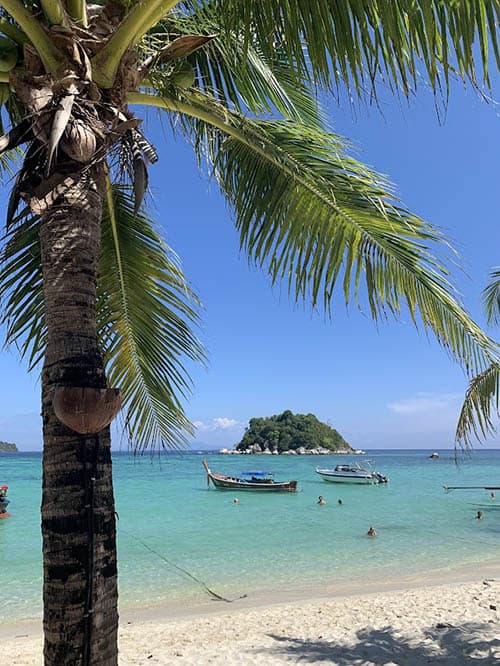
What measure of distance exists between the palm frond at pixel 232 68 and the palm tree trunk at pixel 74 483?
4.75 ft

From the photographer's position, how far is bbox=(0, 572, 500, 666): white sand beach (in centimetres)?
624

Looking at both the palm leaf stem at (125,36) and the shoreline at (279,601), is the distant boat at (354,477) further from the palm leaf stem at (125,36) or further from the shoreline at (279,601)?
the palm leaf stem at (125,36)

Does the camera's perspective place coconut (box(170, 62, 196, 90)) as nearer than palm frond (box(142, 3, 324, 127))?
Yes

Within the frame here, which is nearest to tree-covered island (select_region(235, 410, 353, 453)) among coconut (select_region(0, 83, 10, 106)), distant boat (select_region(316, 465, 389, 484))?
distant boat (select_region(316, 465, 389, 484))

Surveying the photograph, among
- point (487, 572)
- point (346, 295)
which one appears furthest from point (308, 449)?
point (346, 295)

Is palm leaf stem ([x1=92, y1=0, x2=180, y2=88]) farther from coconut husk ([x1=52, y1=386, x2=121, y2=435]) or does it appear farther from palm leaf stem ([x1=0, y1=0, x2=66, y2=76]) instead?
coconut husk ([x1=52, y1=386, x2=121, y2=435])

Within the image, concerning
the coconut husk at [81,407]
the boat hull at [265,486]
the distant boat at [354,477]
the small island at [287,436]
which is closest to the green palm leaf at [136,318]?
the coconut husk at [81,407]

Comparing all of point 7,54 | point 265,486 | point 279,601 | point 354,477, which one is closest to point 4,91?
point 7,54

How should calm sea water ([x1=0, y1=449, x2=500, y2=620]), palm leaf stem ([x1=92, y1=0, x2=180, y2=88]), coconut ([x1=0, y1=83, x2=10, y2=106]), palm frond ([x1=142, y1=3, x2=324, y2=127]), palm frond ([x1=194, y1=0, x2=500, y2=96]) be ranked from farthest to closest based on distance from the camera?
calm sea water ([x1=0, y1=449, x2=500, y2=620]), palm frond ([x1=142, y1=3, x2=324, y2=127]), coconut ([x1=0, y1=83, x2=10, y2=106]), palm leaf stem ([x1=92, y1=0, x2=180, y2=88]), palm frond ([x1=194, y1=0, x2=500, y2=96])

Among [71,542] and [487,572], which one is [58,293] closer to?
[71,542]

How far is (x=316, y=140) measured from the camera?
12.6 feet

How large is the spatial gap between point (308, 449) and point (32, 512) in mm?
86049

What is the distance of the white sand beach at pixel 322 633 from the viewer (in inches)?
246

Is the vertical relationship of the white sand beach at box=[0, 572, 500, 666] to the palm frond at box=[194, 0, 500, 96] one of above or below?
below
